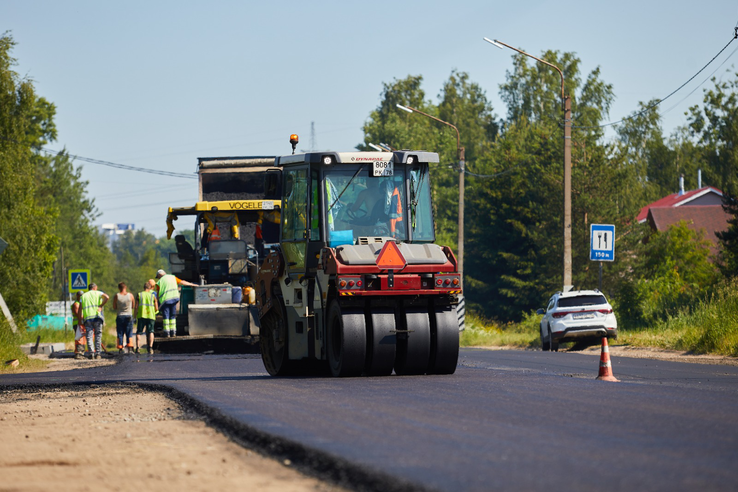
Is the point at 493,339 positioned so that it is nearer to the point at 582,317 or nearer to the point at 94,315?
the point at 582,317

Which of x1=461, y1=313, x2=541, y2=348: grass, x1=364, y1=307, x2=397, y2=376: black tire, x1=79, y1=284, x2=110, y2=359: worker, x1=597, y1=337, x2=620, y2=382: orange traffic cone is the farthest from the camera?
x1=461, y1=313, x2=541, y2=348: grass

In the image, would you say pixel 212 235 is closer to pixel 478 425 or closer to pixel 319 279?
pixel 319 279

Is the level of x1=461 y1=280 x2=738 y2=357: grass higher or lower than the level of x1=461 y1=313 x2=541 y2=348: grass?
higher

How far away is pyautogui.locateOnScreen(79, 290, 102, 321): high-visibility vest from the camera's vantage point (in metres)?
23.4

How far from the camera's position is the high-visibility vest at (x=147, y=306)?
22.8 metres

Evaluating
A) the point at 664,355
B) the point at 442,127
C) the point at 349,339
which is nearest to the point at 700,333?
the point at 664,355

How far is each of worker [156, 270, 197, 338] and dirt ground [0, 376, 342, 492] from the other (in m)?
11.8

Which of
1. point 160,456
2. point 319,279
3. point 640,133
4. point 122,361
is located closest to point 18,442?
point 160,456

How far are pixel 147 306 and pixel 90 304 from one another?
5.23 ft

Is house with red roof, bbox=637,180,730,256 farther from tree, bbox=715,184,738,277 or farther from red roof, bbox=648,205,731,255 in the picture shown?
tree, bbox=715,184,738,277

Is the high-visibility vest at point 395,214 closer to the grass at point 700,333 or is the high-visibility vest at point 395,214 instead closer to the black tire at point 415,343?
the black tire at point 415,343

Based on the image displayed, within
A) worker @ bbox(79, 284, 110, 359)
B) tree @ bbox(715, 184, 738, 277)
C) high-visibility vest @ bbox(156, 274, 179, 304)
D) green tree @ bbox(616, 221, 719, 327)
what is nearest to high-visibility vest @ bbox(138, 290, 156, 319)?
high-visibility vest @ bbox(156, 274, 179, 304)

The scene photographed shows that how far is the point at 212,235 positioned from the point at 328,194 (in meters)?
10.4

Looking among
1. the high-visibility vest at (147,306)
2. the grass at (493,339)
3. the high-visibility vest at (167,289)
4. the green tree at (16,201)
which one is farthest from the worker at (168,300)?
the green tree at (16,201)
